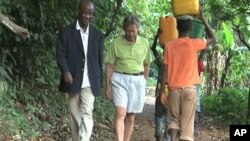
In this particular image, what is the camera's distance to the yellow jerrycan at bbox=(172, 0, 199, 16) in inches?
260

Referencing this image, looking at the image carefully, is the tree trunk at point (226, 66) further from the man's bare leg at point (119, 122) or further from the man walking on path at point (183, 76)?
the man walking on path at point (183, 76)

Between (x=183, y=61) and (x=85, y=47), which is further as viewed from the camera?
(x=85, y=47)

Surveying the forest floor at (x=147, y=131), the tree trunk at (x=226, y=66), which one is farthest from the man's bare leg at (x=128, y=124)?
the tree trunk at (x=226, y=66)

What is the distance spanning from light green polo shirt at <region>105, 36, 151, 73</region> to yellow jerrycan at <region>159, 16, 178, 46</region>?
0.86 meters

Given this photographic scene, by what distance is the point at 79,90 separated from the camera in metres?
6.14

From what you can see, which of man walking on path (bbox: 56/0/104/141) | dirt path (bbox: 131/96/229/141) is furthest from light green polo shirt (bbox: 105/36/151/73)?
dirt path (bbox: 131/96/229/141)

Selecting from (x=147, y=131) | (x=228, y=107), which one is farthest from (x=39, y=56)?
(x=228, y=107)

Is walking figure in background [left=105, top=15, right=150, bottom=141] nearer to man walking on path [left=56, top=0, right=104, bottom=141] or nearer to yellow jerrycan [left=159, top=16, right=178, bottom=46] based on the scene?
man walking on path [left=56, top=0, right=104, bottom=141]

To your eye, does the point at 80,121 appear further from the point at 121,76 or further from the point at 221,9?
the point at 221,9


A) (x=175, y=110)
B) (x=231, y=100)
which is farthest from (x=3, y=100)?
(x=231, y=100)

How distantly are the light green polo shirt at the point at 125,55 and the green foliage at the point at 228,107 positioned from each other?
5.51 meters

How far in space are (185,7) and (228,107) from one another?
6.65m

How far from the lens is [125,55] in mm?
6586

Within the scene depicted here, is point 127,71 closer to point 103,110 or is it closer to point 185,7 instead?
point 185,7
